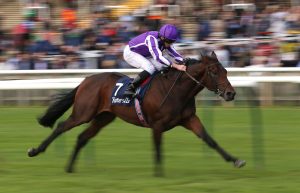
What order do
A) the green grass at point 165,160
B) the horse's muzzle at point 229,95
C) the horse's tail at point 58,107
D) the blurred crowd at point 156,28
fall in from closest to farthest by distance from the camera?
the green grass at point 165,160 < the horse's muzzle at point 229,95 < the horse's tail at point 58,107 < the blurred crowd at point 156,28

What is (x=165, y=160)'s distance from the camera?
28.7 ft

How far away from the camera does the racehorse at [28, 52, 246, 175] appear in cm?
745

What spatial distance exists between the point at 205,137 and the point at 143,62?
108 cm

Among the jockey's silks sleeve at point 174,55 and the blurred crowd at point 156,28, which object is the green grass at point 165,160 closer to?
the jockey's silks sleeve at point 174,55

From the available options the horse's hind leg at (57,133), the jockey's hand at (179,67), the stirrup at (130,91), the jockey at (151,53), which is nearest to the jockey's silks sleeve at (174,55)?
the jockey at (151,53)

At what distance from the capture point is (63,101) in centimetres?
827

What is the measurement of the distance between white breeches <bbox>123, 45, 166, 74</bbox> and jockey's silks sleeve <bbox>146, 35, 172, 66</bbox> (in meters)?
0.27

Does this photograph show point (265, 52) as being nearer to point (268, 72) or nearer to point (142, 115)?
point (268, 72)

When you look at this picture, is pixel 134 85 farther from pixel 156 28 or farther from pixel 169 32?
pixel 156 28

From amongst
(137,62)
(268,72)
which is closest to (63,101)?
(137,62)

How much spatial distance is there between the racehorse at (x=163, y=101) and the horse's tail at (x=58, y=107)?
0.13 m

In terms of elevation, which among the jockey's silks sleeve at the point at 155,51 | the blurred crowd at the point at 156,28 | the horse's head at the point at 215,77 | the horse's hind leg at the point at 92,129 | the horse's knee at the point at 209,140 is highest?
the jockey's silks sleeve at the point at 155,51

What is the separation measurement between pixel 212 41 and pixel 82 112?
7240mm

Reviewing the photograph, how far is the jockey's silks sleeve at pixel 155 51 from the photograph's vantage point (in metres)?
7.48
